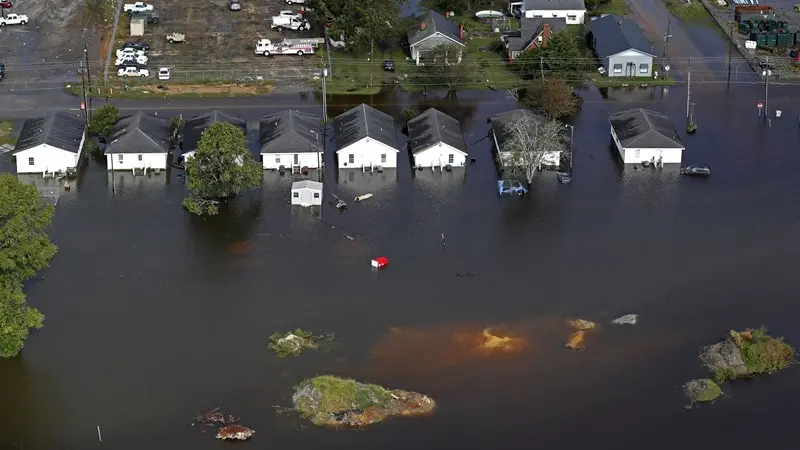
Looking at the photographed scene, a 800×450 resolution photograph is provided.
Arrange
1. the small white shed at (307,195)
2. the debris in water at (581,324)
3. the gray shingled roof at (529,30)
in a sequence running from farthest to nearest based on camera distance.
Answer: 1. the gray shingled roof at (529,30)
2. the small white shed at (307,195)
3. the debris in water at (581,324)

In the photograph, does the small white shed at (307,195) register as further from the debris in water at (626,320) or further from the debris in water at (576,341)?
the debris in water at (626,320)

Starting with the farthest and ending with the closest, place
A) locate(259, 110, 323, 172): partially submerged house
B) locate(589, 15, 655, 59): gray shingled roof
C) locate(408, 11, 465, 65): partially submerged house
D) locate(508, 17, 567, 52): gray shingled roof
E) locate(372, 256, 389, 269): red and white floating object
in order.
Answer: locate(508, 17, 567, 52): gray shingled roof < locate(408, 11, 465, 65): partially submerged house < locate(589, 15, 655, 59): gray shingled roof < locate(259, 110, 323, 172): partially submerged house < locate(372, 256, 389, 269): red and white floating object

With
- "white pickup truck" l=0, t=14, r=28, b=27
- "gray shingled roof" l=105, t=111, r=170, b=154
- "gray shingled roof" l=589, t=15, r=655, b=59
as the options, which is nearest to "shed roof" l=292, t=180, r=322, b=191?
"gray shingled roof" l=105, t=111, r=170, b=154

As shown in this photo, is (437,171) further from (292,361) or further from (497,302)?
(292,361)

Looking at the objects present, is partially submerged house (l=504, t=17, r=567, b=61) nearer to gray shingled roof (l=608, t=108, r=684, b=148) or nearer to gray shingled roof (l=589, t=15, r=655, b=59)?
gray shingled roof (l=589, t=15, r=655, b=59)

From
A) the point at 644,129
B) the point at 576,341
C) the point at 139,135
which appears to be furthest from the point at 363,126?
the point at 576,341

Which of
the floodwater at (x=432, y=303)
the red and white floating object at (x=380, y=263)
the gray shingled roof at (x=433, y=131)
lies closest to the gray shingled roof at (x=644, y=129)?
the floodwater at (x=432, y=303)

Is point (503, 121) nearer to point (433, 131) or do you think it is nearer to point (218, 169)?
point (433, 131)
